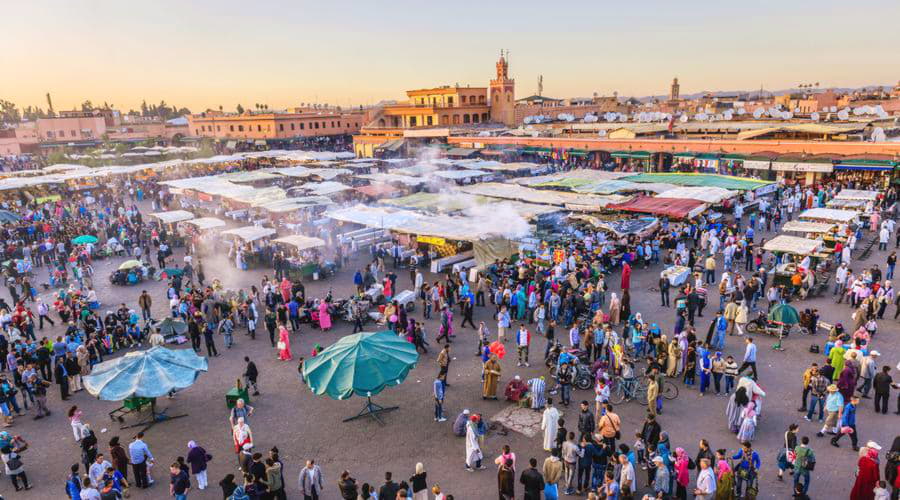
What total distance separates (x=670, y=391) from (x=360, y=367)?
20.9ft

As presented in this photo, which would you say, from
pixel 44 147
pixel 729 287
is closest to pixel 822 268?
pixel 729 287

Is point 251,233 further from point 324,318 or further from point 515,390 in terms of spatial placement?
point 515,390

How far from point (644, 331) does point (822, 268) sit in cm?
864

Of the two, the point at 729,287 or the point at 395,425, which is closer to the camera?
the point at 395,425

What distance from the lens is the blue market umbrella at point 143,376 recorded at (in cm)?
1002

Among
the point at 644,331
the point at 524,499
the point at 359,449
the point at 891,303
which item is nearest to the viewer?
the point at 524,499

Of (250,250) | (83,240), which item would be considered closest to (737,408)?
(250,250)

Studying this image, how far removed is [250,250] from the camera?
2273 centimetres

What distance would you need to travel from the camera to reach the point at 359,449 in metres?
9.98

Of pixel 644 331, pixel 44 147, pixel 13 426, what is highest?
pixel 44 147

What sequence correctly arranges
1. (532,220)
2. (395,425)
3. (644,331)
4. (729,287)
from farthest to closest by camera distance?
(532,220)
(729,287)
(644,331)
(395,425)

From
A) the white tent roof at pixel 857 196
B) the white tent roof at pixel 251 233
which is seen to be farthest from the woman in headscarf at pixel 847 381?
the white tent roof at pixel 251 233

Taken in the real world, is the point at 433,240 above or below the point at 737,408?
above

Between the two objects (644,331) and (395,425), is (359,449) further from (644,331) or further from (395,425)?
(644,331)
